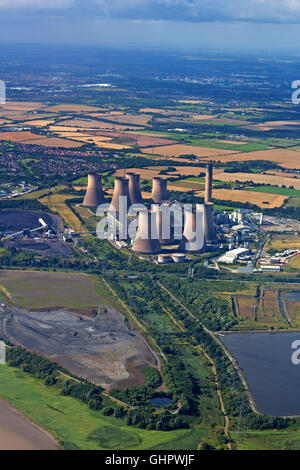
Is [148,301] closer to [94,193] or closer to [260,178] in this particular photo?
[94,193]

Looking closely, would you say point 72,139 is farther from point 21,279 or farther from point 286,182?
point 21,279

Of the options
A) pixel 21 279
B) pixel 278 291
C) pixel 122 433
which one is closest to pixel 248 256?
pixel 278 291

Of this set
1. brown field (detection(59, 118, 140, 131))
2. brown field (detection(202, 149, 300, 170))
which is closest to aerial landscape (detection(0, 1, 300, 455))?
brown field (detection(202, 149, 300, 170))

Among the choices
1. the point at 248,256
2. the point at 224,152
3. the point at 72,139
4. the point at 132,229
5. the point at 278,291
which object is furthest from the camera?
the point at 72,139

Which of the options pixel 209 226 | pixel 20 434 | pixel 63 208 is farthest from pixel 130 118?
pixel 20 434

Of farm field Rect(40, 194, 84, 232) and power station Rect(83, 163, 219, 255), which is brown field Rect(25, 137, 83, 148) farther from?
power station Rect(83, 163, 219, 255)

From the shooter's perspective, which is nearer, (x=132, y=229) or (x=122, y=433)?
(x=122, y=433)
